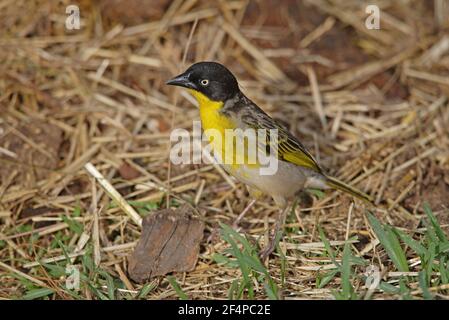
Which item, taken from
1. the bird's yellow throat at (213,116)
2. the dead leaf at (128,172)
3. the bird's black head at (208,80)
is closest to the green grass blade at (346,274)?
the bird's yellow throat at (213,116)

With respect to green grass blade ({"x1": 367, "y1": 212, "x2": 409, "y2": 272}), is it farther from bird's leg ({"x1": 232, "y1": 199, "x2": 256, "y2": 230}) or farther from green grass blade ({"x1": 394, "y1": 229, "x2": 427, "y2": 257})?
bird's leg ({"x1": 232, "y1": 199, "x2": 256, "y2": 230})

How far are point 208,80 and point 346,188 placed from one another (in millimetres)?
1430

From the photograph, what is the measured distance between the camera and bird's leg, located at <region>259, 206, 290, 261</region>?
4855mm

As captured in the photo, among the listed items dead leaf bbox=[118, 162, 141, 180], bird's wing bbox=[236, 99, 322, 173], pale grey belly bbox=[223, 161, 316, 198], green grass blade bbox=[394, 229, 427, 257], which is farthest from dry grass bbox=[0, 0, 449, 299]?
bird's wing bbox=[236, 99, 322, 173]

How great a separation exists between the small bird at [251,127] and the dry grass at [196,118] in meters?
0.16

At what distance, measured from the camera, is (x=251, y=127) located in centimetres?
529

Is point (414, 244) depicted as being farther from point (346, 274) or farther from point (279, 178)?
point (279, 178)

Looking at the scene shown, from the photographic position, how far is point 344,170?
6.06 m

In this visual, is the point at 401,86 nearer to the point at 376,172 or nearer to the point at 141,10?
the point at 376,172

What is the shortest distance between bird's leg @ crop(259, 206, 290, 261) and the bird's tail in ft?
1.34

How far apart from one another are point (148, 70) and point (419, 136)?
9.51 feet

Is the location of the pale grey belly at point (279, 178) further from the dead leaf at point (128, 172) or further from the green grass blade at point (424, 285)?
the green grass blade at point (424, 285)

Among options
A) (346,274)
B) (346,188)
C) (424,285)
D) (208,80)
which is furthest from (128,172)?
(424,285)

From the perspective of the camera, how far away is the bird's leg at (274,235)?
486 centimetres
